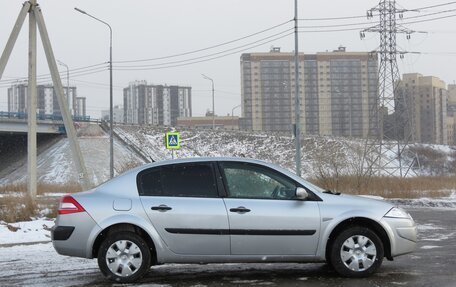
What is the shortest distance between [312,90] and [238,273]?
69073 millimetres

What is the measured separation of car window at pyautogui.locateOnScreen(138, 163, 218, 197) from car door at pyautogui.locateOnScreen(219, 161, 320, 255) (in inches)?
10.1

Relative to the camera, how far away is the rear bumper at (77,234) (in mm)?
6406

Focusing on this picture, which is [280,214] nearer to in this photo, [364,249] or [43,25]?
[364,249]

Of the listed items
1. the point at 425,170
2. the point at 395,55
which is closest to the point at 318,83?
the point at 425,170

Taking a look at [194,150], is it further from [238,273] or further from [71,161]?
[238,273]

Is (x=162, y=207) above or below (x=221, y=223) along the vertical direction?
above

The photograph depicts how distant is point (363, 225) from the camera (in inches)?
262

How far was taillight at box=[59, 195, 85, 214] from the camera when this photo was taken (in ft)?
21.2

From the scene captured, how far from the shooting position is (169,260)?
21.1ft

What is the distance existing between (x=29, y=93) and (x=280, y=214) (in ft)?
45.5

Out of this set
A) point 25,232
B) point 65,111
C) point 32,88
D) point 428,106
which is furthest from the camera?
point 428,106

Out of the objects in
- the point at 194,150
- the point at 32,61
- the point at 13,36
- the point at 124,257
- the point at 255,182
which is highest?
the point at 13,36

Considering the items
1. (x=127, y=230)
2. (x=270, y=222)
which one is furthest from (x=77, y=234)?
(x=270, y=222)

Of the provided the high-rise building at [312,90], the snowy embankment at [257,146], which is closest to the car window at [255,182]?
the snowy embankment at [257,146]
